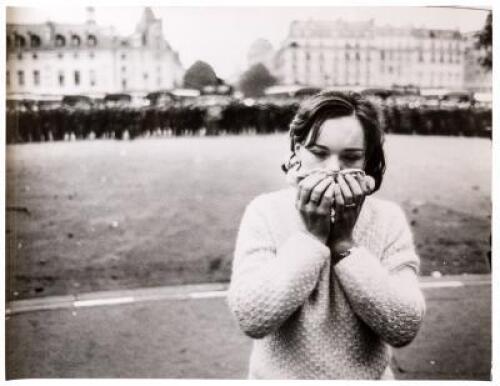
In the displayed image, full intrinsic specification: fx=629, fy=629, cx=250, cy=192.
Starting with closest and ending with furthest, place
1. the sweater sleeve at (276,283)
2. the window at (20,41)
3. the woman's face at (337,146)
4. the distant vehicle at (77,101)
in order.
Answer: the sweater sleeve at (276,283)
the woman's face at (337,146)
the window at (20,41)
the distant vehicle at (77,101)

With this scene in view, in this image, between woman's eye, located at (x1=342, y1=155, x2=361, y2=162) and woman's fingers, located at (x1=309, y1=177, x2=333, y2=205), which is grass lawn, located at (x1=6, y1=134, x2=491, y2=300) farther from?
woman's fingers, located at (x1=309, y1=177, x2=333, y2=205)

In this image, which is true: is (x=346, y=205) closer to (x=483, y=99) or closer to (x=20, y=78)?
(x=483, y=99)

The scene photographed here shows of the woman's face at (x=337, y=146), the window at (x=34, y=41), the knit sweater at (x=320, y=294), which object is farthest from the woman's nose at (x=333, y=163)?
the window at (x=34, y=41)

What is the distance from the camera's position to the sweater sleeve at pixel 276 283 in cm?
143

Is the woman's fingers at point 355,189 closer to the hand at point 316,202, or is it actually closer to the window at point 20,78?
the hand at point 316,202

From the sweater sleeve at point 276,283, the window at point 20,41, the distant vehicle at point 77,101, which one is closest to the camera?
the sweater sleeve at point 276,283

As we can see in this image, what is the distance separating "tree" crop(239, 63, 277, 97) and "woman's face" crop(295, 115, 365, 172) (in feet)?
3.40

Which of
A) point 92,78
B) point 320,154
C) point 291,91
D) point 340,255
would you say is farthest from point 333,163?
point 92,78

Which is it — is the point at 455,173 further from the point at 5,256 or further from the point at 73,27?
the point at 5,256

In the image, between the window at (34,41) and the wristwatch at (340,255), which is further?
the window at (34,41)

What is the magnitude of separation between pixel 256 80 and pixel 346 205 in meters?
1.21

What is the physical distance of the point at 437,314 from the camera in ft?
8.56

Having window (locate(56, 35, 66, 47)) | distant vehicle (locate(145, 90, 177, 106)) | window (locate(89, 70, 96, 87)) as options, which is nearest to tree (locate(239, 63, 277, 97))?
distant vehicle (locate(145, 90, 177, 106))

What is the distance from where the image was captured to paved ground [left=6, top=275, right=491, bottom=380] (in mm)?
2477
